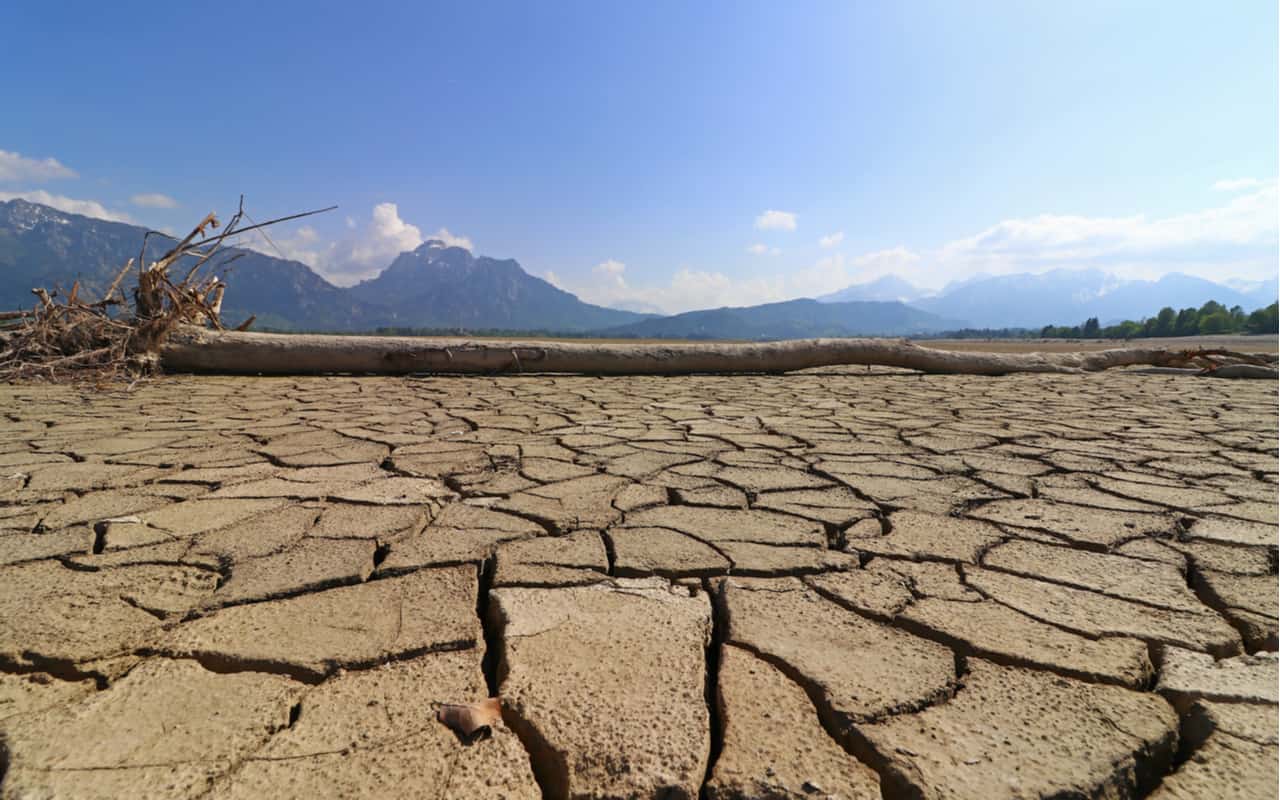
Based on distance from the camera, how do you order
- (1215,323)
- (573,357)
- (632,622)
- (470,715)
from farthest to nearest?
1. (1215,323)
2. (573,357)
3. (632,622)
4. (470,715)

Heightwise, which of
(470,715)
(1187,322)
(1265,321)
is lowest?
(470,715)

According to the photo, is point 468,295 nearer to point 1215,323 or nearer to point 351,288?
point 351,288

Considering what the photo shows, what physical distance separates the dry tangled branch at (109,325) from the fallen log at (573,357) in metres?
0.19

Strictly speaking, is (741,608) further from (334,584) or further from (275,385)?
(275,385)

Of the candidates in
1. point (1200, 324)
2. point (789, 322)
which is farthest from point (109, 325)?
point (789, 322)

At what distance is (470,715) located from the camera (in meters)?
0.82

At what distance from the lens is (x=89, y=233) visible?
4535 inches

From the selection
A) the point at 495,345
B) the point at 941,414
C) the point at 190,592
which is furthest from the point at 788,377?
the point at 190,592

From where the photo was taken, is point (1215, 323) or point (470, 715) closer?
point (470, 715)

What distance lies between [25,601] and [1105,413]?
456 cm

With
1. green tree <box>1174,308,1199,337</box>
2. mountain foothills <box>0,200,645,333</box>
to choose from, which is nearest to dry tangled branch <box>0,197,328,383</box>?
green tree <box>1174,308,1199,337</box>

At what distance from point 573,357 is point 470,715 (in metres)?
4.70

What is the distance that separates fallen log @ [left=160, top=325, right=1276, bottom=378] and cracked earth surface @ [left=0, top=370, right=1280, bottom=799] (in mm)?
2699

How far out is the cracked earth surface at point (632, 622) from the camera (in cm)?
75
